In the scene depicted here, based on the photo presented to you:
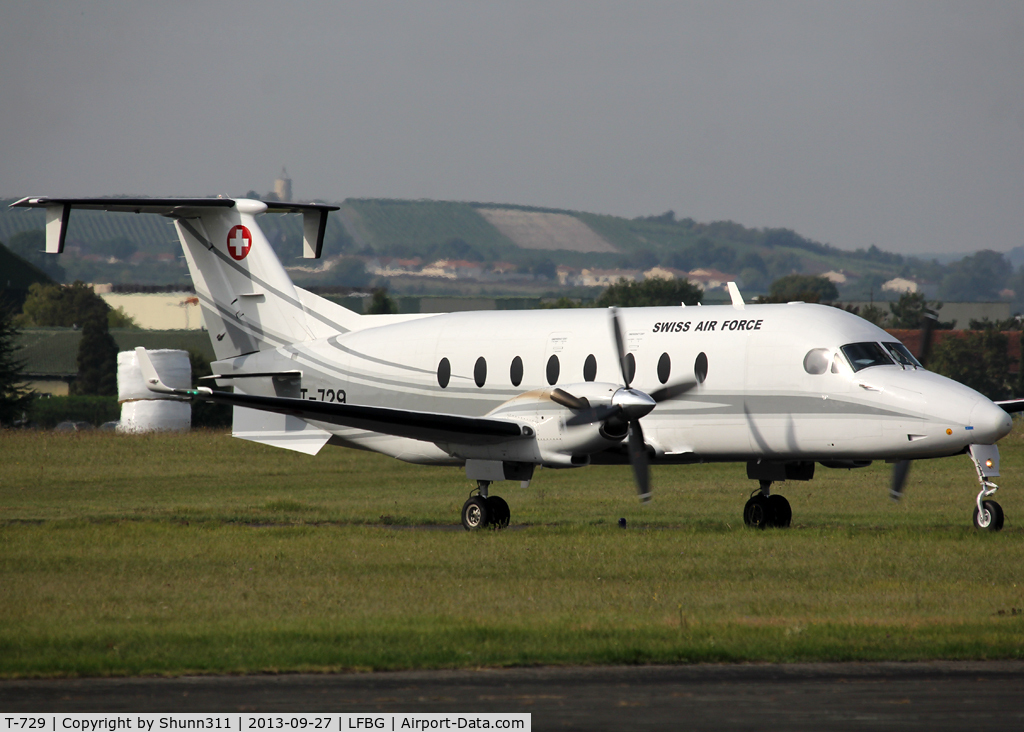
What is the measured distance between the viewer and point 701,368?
23672 millimetres

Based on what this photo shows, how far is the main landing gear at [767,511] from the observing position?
24.7 meters

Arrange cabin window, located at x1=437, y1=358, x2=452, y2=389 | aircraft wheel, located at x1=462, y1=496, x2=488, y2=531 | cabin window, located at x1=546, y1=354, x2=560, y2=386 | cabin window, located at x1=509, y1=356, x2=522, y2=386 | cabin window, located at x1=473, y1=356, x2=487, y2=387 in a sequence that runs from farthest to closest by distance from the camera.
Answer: cabin window, located at x1=437, y1=358, x2=452, y2=389, cabin window, located at x1=473, y1=356, x2=487, y2=387, cabin window, located at x1=509, y1=356, x2=522, y2=386, cabin window, located at x1=546, y1=354, x2=560, y2=386, aircraft wheel, located at x1=462, y1=496, x2=488, y2=531

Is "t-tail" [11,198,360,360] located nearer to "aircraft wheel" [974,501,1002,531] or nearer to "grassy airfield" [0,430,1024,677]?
"grassy airfield" [0,430,1024,677]

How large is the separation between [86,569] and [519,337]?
10.2 m

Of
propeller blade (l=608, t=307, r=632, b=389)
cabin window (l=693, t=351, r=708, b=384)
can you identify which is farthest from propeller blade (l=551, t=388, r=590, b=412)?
cabin window (l=693, t=351, r=708, b=384)

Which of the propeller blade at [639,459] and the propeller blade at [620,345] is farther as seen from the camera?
the propeller blade at [620,345]

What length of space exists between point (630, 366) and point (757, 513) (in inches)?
146

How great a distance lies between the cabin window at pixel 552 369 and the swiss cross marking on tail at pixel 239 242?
8.13 metres

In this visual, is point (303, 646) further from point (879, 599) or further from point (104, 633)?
point (879, 599)

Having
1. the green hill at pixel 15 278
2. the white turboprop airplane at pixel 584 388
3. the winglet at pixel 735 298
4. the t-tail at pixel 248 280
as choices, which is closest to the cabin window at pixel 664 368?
the white turboprop airplane at pixel 584 388

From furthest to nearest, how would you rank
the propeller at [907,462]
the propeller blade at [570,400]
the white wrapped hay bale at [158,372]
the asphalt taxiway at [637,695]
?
the white wrapped hay bale at [158,372], the propeller at [907,462], the propeller blade at [570,400], the asphalt taxiway at [637,695]

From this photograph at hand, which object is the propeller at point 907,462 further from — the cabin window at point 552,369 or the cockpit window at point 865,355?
the cabin window at point 552,369

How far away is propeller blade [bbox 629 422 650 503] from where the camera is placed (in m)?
22.5
